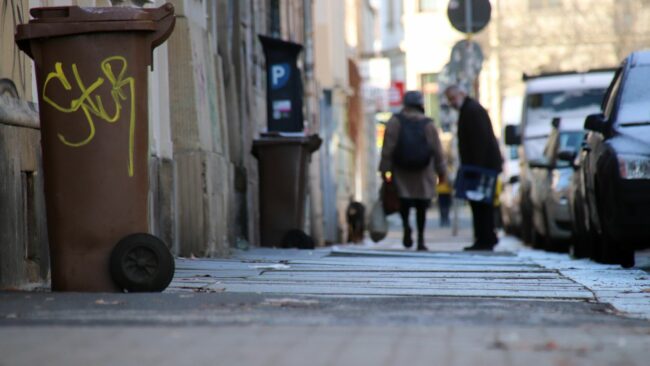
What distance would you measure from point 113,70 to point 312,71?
19019mm

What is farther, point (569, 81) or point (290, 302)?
point (569, 81)

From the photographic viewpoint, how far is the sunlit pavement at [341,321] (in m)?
6.06

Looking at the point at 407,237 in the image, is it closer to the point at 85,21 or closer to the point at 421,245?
the point at 421,245

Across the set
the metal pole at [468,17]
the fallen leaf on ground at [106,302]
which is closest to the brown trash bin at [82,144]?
the fallen leaf on ground at [106,302]

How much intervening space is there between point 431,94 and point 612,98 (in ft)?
183

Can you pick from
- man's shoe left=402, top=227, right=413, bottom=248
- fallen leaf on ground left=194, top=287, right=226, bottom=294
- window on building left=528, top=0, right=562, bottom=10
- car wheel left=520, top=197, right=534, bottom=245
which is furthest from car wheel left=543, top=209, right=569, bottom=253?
window on building left=528, top=0, right=562, bottom=10

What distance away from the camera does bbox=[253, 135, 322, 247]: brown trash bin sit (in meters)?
18.5

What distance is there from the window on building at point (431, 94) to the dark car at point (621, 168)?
179 ft

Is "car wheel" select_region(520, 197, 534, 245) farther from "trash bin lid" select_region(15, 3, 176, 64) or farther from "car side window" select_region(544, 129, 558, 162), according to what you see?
"trash bin lid" select_region(15, 3, 176, 64)

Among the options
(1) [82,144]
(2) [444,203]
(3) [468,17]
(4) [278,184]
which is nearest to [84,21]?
(1) [82,144]

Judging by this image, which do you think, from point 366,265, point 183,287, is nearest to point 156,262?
point 183,287

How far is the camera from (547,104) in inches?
1040

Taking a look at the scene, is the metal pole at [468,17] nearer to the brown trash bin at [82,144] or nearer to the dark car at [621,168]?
the dark car at [621,168]

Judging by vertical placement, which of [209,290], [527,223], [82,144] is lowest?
[527,223]
